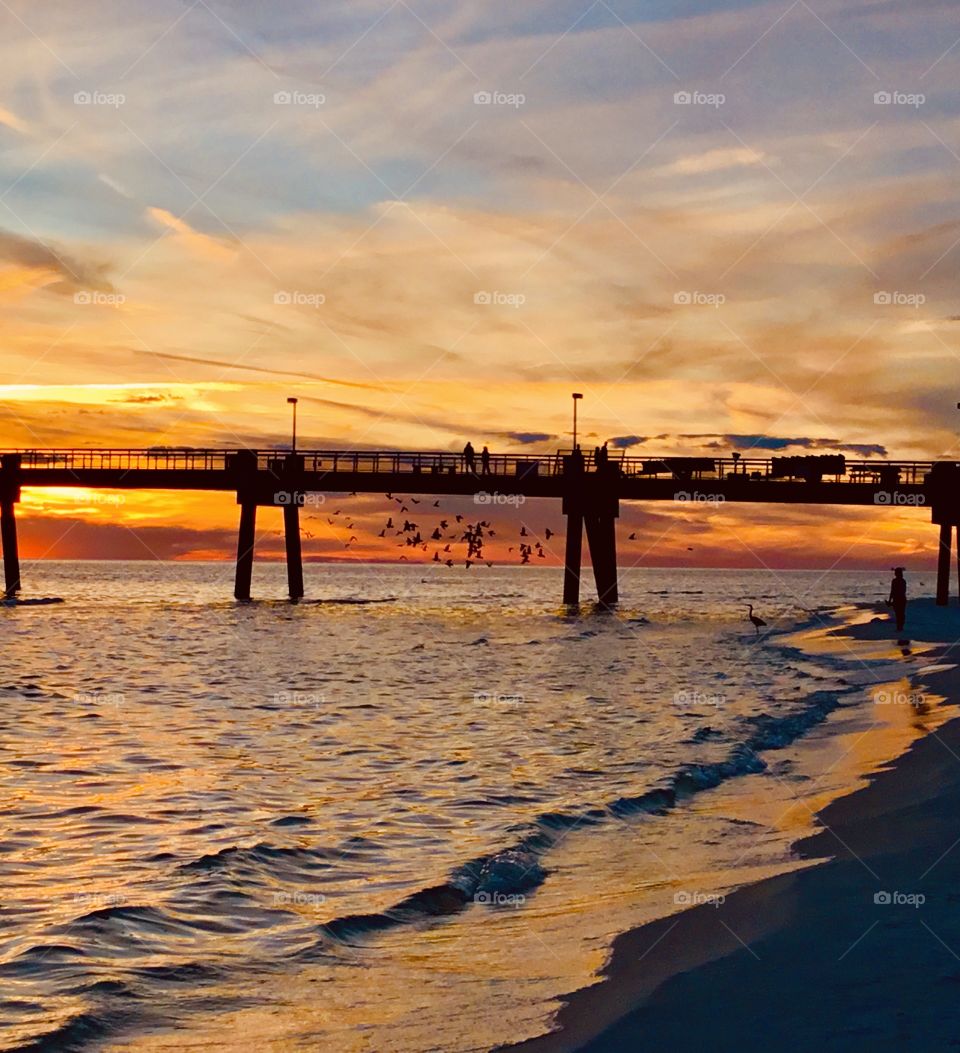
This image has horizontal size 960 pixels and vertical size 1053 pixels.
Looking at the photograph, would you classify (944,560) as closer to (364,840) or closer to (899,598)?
(899,598)

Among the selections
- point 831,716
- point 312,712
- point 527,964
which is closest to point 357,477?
point 312,712

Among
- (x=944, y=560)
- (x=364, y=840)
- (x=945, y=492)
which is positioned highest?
(x=945, y=492)

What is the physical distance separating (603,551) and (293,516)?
17934 mm

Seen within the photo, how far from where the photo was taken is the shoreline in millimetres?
6191

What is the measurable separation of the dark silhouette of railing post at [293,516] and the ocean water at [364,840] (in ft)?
115

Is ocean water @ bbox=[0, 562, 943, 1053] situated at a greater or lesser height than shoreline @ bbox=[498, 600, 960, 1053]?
lesser

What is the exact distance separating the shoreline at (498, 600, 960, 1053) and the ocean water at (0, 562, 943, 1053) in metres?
0.38

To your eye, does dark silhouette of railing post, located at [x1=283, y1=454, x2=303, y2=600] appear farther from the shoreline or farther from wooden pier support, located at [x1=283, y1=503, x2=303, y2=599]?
the shoreline

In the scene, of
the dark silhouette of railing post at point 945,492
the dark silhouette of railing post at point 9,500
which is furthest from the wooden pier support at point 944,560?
the dark silhouette of railing post at point 9,500

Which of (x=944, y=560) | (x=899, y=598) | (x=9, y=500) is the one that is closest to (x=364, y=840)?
(x=899, y=598)

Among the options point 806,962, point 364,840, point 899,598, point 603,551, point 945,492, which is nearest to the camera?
point 806,962

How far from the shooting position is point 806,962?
7.28 meters

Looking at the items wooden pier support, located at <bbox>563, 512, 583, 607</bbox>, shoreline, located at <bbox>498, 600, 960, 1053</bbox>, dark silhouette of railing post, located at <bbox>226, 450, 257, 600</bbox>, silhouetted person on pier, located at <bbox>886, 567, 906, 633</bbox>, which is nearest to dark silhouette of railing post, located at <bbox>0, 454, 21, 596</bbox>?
dark silhouette of railing post, located at <bbox>226, 450, 257, 600</bbox>

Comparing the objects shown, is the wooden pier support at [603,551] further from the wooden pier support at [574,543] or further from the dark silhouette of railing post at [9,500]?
the dark silhouette of railing post at [9,500]
